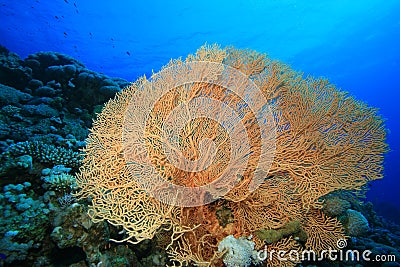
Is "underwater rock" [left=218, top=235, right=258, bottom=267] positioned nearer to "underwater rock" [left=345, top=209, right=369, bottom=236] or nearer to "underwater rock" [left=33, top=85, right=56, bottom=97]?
"underwater rock" [left=345, top=209, right=369, bottom=236]

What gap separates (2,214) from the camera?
3541mm

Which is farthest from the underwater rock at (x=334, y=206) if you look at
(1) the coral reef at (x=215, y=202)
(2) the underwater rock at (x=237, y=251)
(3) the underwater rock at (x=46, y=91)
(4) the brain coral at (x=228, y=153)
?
(3) the underwater rock at (x=46, y=91)

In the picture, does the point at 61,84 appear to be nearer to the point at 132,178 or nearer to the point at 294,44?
the point at 132,178

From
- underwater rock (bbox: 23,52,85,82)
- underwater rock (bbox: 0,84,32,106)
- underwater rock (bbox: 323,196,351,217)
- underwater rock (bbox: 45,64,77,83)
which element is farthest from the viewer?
underwater rock (bbox: 23,52,85,82)

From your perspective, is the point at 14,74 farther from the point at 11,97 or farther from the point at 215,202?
the point at 215,202

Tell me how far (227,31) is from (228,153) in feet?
166

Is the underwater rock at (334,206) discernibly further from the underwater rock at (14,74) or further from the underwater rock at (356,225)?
the underwater rock at (14,74)

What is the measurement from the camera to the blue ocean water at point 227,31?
3950 centimetres

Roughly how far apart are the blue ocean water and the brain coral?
3516 cm

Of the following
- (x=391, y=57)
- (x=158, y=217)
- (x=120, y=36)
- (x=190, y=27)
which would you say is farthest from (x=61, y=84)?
(x=391, y=57)

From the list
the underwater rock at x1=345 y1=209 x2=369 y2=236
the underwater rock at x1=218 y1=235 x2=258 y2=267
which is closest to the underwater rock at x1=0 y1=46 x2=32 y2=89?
the underwater rock at x1=218 y1=235 x2=258 y2=267

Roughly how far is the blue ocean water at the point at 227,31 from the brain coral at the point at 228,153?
3516cm

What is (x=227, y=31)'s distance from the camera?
4731 centimetres

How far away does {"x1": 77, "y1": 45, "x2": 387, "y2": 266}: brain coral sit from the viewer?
321cm
